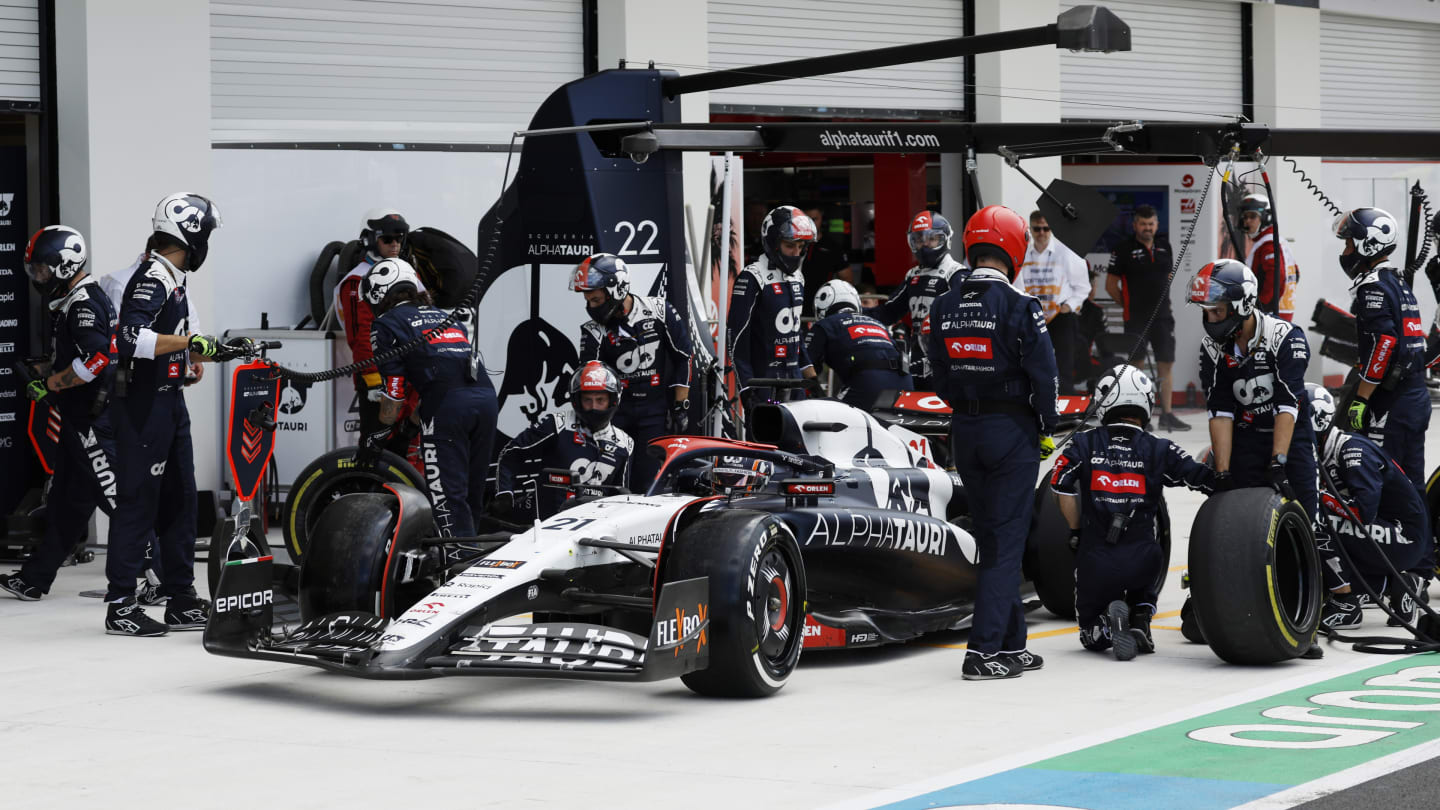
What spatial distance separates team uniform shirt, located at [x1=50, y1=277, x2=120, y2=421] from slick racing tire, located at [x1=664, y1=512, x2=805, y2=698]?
12.2 ft

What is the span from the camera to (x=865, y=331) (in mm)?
11602

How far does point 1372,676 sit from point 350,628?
422cm

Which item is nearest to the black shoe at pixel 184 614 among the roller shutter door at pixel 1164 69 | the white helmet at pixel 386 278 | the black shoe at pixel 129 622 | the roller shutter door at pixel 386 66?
the black shoe at pixel 129 622

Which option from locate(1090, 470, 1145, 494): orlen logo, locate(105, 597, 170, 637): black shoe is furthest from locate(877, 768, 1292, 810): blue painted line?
locate(105, 597, 170, 637): black shoe

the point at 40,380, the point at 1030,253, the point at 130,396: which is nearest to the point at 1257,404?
the point at 130,396

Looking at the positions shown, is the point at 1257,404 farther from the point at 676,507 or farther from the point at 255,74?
the point at 255,74

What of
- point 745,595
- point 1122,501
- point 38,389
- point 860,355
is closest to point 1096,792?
point 745,595

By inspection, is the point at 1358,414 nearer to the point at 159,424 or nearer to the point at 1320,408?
the point at 1320,408

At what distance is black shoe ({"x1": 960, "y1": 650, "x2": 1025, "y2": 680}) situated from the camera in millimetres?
8016

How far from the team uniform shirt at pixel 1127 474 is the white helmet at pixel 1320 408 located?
1.10 metres

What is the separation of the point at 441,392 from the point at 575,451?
84 cm

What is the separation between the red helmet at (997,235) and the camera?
8.34 meters

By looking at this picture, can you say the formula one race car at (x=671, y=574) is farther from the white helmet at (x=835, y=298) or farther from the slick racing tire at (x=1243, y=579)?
the white helmet at (x=835, y=298)

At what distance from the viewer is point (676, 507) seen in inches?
312
